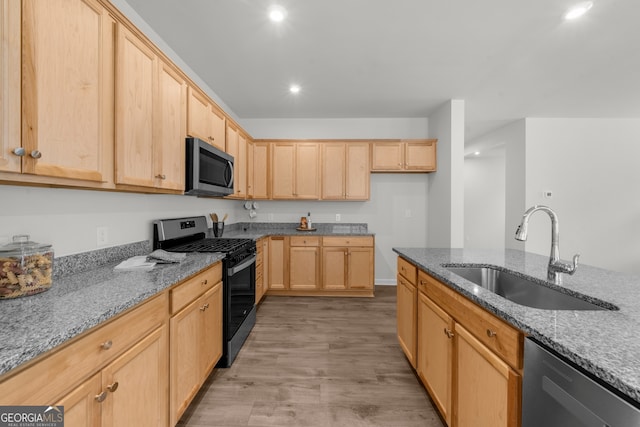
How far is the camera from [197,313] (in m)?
1.68

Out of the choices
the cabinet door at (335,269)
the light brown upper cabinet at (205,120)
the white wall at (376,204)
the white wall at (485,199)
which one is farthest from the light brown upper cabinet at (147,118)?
the white wall at (485,199)

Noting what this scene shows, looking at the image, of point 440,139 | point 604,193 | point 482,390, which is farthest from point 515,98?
point 482,390

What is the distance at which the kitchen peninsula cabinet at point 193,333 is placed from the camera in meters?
Result: 1.43

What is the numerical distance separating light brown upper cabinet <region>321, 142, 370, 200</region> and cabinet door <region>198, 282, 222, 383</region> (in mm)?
2543

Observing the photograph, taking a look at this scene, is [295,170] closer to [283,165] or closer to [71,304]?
[283,165]

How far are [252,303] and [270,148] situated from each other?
2411mm

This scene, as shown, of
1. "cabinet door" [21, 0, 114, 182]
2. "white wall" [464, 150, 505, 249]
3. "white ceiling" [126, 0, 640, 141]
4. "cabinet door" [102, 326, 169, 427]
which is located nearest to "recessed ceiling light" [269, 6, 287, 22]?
"white ceiling" [126, 0, 640, 141]

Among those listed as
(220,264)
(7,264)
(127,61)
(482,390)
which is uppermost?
(127,61)

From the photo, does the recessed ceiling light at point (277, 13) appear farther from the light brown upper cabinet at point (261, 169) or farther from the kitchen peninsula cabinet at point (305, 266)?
the kitchen peninsula cabinet at point (305, 266)

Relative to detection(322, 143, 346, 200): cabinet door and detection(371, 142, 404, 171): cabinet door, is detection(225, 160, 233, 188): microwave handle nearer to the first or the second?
detection(322, 143, 346, 200): cabinet door

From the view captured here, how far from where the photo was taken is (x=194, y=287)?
1631mm

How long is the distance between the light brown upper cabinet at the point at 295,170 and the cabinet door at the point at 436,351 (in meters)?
2.65

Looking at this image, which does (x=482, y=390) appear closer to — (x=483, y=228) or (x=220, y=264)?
(x=220, y=264)

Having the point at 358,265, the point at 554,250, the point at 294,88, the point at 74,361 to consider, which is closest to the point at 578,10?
the point at 554,250
